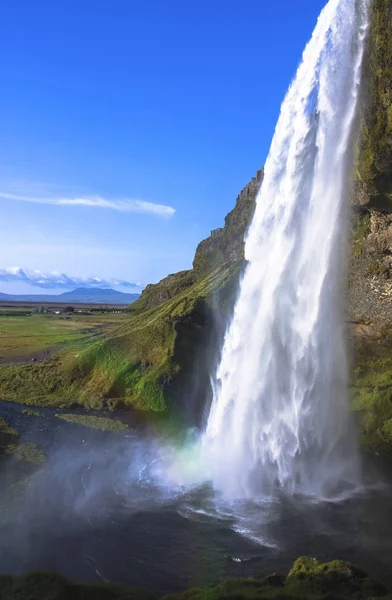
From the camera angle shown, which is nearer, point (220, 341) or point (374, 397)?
point (374, 397)

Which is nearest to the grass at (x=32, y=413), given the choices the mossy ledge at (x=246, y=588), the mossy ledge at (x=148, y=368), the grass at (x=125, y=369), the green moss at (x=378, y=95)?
the mossy ledge at (x=148, y=368)

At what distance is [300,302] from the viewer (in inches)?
1344

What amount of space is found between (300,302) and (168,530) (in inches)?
697

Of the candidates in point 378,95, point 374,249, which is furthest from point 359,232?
point 378,95

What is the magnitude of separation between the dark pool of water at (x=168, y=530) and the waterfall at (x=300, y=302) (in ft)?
17.6

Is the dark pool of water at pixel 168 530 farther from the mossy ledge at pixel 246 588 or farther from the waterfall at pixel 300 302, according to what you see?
the waterfall at pixel 300 302

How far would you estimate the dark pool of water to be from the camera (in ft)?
60.2

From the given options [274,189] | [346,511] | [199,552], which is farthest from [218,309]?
[199,552]

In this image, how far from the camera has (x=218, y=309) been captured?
58156 millimetres

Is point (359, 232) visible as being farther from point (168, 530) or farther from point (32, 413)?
point (32, 413)

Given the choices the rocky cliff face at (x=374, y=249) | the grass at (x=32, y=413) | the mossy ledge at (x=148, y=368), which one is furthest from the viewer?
the mossy ledge at (x=148, y=368)

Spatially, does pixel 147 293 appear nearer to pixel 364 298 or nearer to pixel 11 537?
pixel 364 298

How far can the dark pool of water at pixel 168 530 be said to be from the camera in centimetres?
1836

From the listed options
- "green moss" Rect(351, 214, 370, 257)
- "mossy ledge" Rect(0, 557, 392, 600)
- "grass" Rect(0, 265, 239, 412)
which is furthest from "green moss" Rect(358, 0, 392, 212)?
"mossy ledge" Rect(0, 557, 392, 600)
